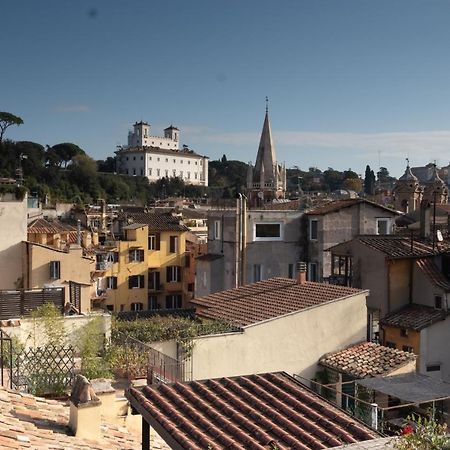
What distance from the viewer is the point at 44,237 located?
3506 cm

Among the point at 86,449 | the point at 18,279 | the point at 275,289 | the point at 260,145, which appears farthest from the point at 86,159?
the point at 86,449

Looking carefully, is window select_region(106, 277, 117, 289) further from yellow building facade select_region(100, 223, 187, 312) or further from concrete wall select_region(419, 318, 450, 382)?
concrete wall select_region(419, 318, 450, 382)

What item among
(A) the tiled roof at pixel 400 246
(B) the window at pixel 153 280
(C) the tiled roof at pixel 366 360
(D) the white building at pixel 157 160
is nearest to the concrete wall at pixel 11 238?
(A) the tiled roof at pixel 400 246

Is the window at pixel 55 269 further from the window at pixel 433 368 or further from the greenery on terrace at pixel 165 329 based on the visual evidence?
the window at pixel 433 368

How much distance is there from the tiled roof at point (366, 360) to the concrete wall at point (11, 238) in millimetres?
13466

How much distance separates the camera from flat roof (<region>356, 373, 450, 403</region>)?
12477 mm

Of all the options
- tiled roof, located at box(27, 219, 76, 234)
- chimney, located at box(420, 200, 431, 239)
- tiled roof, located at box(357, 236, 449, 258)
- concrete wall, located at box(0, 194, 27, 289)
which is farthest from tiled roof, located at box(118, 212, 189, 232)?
tiled roof, located at box(357, 236, 449, 258)

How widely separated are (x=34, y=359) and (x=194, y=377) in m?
4.19

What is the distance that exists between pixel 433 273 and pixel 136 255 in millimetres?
25096

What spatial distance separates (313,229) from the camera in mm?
29750

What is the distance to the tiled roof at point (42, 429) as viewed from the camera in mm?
7676

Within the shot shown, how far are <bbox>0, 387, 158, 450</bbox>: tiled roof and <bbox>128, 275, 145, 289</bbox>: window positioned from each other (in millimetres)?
32488

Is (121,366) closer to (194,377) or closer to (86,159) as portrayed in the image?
(194,377)

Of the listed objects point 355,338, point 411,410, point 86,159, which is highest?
point 86,159
